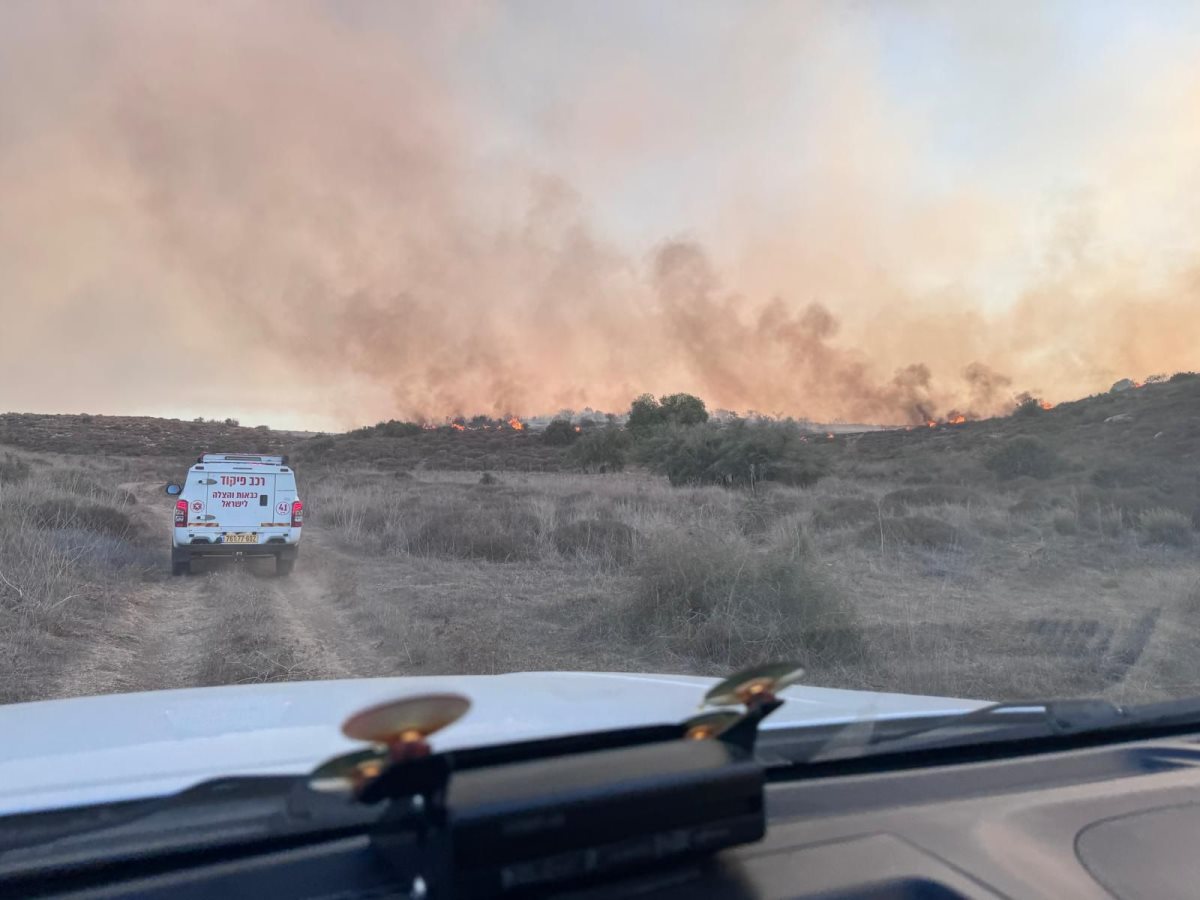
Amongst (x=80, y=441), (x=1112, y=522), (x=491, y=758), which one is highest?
(x=80, y=441)

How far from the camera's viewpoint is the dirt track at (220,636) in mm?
7727

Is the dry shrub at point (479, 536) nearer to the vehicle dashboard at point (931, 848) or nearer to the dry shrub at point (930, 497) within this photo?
the dry shrub at point (930, 497)

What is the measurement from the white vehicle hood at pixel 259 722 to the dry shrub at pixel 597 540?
31.9ft

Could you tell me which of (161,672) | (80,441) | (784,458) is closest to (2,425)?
(80,441)

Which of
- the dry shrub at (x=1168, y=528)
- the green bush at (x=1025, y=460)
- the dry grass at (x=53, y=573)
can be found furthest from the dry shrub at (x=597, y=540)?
the green bush at (x=1025, y=460)

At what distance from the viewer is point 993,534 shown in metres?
16.6

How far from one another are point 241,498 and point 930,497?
54.4ft

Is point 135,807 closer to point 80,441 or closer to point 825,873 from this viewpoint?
point 825,873

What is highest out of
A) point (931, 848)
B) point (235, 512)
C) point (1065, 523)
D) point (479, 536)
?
point (235, 512)

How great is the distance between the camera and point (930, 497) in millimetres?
22469

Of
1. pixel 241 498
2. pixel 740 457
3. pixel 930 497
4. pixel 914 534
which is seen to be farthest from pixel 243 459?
pixel 740 457

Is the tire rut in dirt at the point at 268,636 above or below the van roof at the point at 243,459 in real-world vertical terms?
below

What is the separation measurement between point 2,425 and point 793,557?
79.0 m

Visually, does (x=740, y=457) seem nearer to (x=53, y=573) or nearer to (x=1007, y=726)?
(x=53, y=573)
